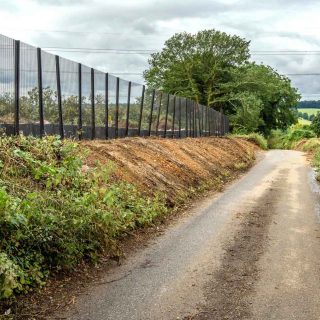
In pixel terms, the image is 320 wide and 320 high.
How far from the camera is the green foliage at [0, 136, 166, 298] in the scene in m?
6.32

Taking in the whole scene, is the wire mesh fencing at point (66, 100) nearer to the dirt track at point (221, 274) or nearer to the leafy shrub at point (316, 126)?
the dirt track at point (221, 274)

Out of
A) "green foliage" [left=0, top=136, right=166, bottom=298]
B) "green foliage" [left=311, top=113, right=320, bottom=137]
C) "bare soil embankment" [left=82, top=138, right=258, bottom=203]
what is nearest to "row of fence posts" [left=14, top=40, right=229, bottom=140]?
"bare soil embankment" [left=82, top=138, right=258, bottom=203]

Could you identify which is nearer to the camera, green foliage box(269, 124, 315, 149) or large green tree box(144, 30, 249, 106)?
large green tree box(144, 30, 249, 106)

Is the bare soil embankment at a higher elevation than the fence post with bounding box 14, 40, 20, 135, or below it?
below

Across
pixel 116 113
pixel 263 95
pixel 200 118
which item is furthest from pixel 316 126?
pixel 116 113

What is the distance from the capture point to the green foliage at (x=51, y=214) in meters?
6.32

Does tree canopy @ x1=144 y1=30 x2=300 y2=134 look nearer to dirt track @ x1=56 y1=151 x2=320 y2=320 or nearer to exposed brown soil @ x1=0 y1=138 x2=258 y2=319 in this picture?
exposed brown soil @ x1=0 y1=138 x2=258 y2=319

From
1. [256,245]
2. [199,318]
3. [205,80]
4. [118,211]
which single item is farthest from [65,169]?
[205,80]

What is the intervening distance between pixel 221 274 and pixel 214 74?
46255mm

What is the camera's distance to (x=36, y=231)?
6.75 metres

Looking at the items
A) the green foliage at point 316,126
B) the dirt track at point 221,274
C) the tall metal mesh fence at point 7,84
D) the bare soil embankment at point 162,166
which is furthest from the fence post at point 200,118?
the green foliage at point 316,126

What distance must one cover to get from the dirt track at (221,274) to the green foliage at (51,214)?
0.65 m

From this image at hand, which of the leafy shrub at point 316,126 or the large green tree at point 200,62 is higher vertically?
the large green tree at point 200,62

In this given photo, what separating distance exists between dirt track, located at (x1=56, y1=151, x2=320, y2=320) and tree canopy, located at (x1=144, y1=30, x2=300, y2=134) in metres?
40.6
